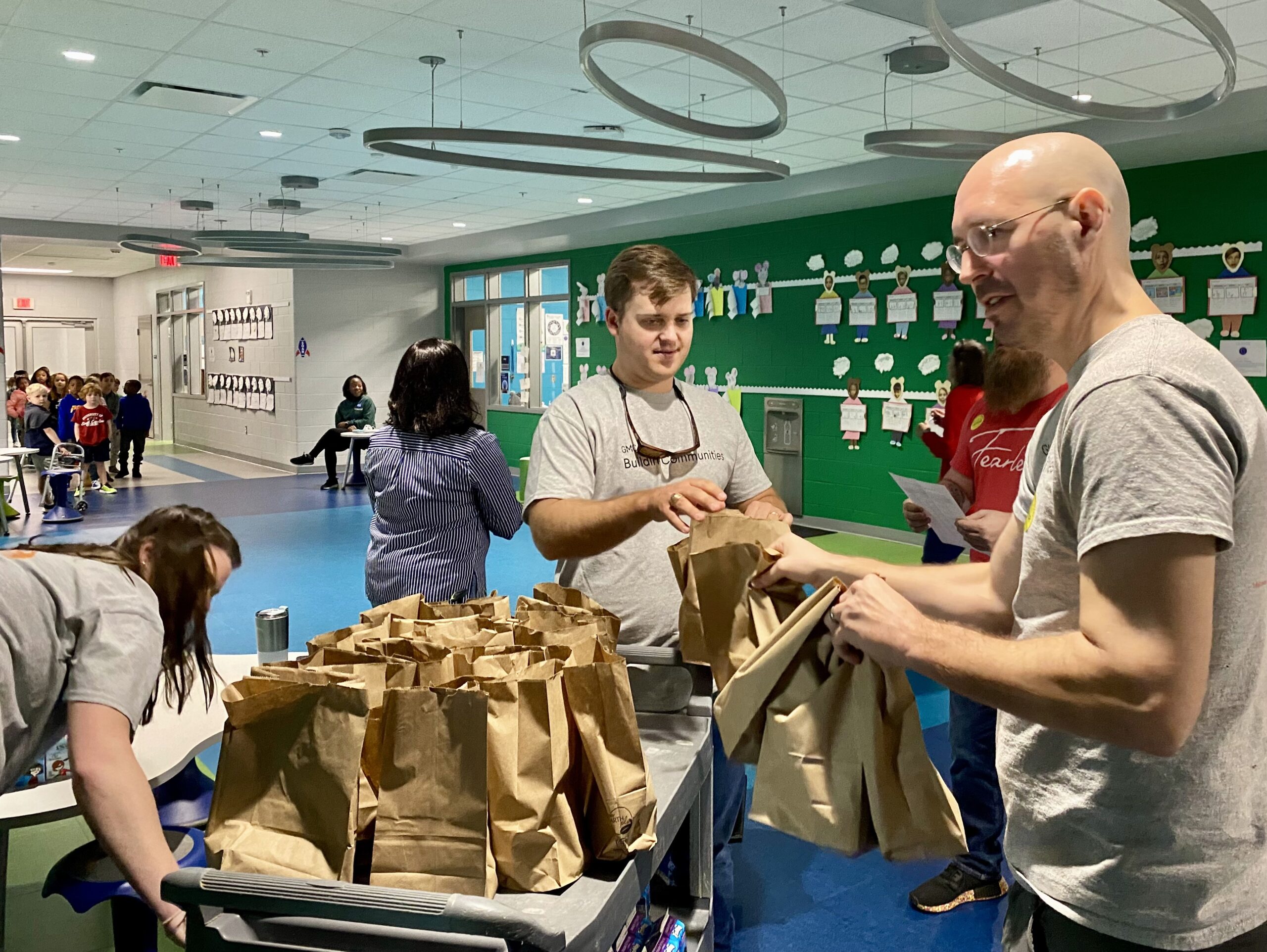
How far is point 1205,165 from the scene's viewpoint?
731 centimetres

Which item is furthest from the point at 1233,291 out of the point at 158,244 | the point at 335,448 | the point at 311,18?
the point at 335,448

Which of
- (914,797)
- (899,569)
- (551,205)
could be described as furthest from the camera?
(551,205)

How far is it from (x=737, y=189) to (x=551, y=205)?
2.51 m

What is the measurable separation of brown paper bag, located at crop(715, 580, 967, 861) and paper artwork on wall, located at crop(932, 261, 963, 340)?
7827 mm

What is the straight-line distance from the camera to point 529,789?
1.29m

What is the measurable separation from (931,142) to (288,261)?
8.94m

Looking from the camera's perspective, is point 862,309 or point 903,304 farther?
point 862,309

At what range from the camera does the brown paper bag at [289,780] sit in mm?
1269

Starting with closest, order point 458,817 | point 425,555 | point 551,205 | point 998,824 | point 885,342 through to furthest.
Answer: point 458,817, point 998,824, point 425,555, point 885,342, point 551,205

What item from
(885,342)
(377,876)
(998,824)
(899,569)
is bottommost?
(998,824)

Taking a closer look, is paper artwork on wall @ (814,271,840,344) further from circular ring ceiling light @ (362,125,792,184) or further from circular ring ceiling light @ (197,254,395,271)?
circular ring ceiling light @ (197,254,395,271)

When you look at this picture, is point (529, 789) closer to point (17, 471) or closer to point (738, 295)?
point (738, 295)

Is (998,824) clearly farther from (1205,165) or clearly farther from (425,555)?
(1205,165)

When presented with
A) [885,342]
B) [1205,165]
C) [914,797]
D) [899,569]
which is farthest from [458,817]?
[885,342]
